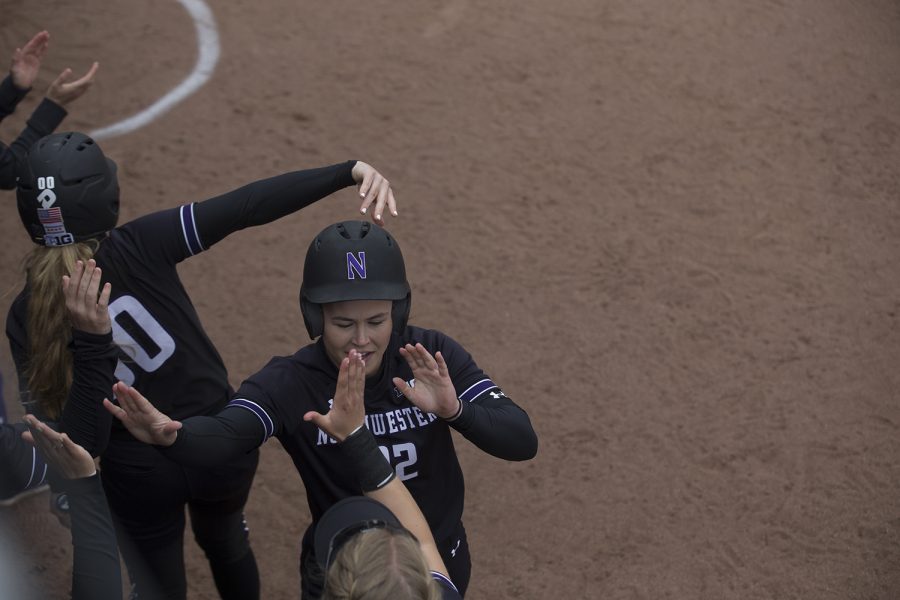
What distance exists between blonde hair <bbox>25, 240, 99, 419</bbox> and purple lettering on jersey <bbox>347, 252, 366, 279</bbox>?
877 mm

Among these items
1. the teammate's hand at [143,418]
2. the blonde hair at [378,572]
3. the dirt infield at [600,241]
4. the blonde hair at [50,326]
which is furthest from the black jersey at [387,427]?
the dirt infield at [600,241]

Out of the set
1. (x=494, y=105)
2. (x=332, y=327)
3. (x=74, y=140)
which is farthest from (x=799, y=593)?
(x=494, y=105)

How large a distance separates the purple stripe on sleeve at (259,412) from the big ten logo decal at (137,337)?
0.56m

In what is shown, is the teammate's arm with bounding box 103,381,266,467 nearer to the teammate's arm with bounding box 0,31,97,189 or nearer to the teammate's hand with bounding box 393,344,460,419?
the teammate's hand with bounding box 393,344,460,419

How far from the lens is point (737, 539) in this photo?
4699 millimetres

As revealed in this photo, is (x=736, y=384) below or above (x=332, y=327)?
below

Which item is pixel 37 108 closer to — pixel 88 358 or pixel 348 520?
pixel 88 358

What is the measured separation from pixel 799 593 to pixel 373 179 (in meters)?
2.64

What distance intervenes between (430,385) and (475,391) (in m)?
0.25

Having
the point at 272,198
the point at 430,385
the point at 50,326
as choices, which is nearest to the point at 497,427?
the point at 430,385

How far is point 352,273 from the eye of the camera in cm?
293

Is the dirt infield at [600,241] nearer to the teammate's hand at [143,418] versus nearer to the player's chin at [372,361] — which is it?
the player's chin at [372,361]

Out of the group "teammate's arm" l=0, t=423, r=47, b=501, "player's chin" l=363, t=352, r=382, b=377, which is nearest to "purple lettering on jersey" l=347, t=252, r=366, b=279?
"player's chin" l=363, t=352, r=382, b=377

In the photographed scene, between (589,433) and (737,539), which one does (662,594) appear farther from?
(589,433)
